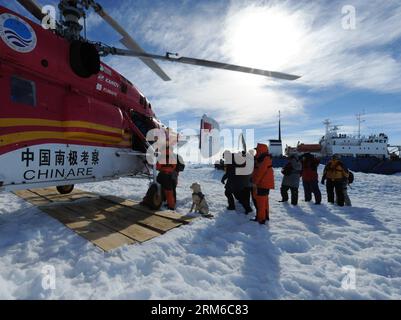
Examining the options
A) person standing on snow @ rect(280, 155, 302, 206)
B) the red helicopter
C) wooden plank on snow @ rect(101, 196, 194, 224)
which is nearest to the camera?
the red helicopter

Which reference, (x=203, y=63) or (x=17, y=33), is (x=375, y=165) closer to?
(x=203, y=63)

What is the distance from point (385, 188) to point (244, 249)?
13493mm

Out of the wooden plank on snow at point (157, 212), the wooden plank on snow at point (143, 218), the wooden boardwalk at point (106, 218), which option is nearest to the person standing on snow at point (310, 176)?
the wooden plank on snow at point (157, 212)

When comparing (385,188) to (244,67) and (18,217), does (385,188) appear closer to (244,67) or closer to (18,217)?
(244,67)

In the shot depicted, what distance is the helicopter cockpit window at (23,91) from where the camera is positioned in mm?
4230

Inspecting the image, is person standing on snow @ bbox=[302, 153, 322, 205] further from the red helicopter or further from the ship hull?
the ship hull

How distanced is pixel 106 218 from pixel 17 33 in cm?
381

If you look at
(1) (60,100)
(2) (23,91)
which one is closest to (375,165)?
(1) (60,100)

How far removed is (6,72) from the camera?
4117mm

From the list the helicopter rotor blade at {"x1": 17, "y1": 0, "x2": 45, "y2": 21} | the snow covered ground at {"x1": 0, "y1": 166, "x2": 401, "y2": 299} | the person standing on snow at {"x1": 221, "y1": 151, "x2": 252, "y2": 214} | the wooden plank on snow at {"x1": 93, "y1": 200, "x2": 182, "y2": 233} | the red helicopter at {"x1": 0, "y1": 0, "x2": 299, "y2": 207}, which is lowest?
the snow covered ground at {"x1": 0, "y1": 166, "x2": 401, "y2": 299}

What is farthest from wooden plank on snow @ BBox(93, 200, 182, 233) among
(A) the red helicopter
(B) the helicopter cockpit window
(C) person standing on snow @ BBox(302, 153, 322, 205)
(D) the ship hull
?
(D) the ship hull

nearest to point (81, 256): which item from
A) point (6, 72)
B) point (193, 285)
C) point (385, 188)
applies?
point (193, 285)

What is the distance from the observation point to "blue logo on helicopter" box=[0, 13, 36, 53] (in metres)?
3.98

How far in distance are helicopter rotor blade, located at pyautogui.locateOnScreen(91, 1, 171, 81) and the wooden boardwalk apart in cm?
380
